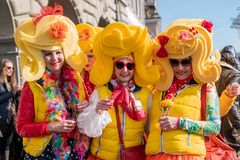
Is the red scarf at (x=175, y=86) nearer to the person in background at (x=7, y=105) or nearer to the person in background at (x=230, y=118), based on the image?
the person in background at (x=230, y=118)

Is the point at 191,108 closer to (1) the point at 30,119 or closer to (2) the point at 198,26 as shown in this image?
(2) the point at 198,26

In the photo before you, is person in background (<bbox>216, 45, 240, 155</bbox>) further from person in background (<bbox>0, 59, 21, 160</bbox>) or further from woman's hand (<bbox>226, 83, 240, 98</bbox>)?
person in background (<bbox>0, 59, 21, 160</bbox>)

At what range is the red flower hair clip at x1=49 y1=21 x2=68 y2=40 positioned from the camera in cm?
293

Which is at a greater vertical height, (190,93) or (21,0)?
(21,0)

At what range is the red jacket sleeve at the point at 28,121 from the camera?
287 cm

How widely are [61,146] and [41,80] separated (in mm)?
533

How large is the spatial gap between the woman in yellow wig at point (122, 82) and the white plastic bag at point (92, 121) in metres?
0.02

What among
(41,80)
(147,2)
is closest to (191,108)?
(41,80)

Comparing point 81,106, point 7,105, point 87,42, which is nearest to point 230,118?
point 87,42

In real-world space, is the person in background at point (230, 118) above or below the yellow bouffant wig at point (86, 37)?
below

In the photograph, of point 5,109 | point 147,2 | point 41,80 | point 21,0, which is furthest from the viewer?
point 147,2

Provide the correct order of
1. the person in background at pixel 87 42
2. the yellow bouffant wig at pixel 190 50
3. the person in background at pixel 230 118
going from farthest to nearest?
1. the person in background at pixel 230 118
2. the person in background at pixel 87 42
3. the yellow bouffant wig at pixel 190 50

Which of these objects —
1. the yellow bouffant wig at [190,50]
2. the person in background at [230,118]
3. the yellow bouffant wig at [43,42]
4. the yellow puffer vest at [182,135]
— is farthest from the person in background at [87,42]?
the person in background at [230,118]

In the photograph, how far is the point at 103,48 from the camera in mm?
2947
